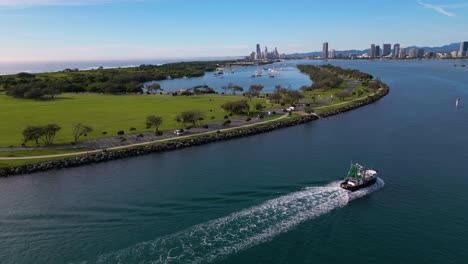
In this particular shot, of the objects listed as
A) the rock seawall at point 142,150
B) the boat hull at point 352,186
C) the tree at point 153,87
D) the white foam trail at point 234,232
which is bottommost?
the white foam trail at point 234,232

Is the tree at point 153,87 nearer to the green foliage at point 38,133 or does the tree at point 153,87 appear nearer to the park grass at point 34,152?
the green foliage at point 38,133

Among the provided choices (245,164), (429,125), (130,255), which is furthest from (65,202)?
(429,125)

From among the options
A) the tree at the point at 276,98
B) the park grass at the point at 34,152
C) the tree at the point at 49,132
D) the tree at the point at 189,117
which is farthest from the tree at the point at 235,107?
the tree at the point at 49,132

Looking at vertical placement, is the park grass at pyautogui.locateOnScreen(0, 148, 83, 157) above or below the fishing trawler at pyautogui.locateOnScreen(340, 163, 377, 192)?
above

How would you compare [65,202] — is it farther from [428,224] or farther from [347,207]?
[428,224]

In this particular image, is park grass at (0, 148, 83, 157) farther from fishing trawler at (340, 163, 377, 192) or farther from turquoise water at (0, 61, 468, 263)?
fishing trawler at (340, 163, 377, 192)

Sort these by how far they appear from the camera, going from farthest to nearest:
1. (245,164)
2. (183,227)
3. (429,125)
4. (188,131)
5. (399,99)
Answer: (399,99) < (429,125) < (188,131) < (245,164) < (183,227)

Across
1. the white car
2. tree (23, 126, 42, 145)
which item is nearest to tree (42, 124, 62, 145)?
tree (23, 126, 42, 145)
